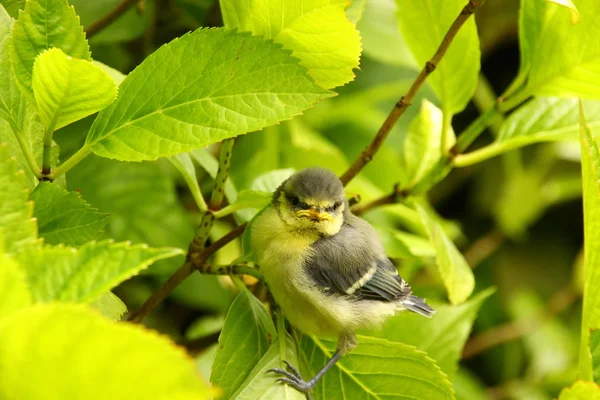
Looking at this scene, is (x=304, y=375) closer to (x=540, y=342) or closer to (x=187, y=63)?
(x=187, y=63)

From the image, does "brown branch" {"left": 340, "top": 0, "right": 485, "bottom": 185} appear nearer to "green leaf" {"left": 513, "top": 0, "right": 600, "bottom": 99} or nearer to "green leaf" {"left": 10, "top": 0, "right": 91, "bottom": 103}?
"green leaf" {"left": 513, "top": 0, "right": 600, "bottom": 99}

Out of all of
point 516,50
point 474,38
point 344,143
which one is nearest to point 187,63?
point 474,38

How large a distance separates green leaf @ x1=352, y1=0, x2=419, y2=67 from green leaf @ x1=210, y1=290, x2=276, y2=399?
851 millimetres

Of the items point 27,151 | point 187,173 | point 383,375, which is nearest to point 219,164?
point 187,173

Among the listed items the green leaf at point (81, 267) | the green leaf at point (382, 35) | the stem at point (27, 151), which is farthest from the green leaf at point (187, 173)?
the green leaf at point (382, 35)

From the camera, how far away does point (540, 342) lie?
234 centimetres

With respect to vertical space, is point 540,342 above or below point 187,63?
below

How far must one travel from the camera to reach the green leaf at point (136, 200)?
4.42 ft

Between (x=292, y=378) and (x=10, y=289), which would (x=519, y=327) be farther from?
(x=10, y=289)

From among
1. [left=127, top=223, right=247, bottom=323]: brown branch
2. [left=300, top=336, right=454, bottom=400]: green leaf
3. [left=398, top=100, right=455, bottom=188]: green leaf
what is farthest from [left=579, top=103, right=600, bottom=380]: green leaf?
[left=127, top=223, right=247, bottom=323]: brown branch

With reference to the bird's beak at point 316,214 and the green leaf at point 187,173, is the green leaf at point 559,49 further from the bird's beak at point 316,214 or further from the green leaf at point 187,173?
the green leaf at point 187,173

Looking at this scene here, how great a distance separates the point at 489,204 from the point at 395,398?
1790mm

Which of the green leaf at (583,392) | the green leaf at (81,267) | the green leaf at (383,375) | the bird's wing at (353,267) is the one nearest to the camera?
the green leaf at (81,267)

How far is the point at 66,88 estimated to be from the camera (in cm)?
73
